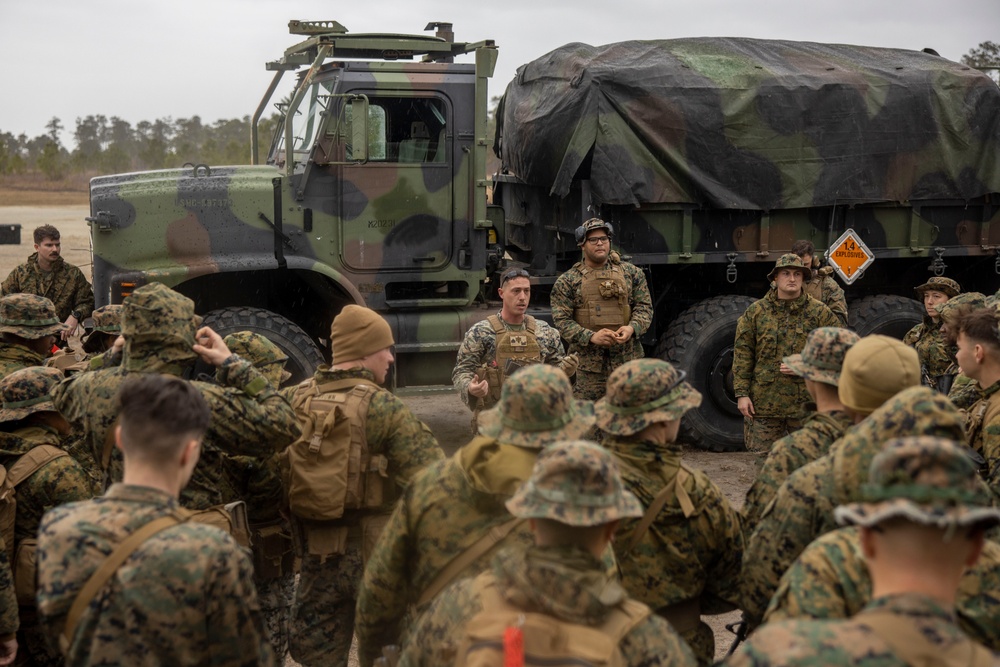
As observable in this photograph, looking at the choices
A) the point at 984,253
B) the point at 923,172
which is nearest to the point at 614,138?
the point at 923,172

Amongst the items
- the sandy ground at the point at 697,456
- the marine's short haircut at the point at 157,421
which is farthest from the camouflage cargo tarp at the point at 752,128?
the marine's short haircut at the point at 157,421

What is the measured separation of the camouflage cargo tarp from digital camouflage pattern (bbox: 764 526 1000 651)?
5037mm

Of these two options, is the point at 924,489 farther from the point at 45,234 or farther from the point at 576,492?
the point at 45,234

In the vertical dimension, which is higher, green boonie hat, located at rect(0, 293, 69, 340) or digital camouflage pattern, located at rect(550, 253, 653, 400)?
green boonie hat, located at rect(0, 293, 69, 340)

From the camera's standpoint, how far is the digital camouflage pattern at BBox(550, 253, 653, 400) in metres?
6.24

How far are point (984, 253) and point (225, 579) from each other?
700 cm

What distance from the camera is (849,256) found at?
726 cm

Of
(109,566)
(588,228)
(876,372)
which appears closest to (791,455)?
(876,372)

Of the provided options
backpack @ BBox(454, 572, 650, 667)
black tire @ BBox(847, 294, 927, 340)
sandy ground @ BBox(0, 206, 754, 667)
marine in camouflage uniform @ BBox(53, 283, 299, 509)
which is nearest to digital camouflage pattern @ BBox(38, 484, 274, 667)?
backpack @ BBox(454, 572, 650, 667)

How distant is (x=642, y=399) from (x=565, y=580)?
96 cm

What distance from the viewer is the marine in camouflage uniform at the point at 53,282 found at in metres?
6.99

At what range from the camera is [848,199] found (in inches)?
289

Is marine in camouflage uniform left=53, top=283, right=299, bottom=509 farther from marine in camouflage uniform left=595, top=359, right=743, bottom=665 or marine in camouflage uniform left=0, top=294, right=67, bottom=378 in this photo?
marine in camouflage uniform left=0, top=294, right=67, bottom=378

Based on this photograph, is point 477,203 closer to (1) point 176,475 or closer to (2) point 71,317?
→ (2) point 71,317
